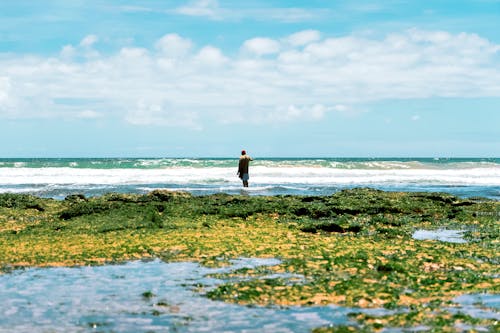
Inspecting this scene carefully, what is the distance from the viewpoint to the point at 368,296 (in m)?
9.94

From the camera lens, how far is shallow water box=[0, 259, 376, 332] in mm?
8461

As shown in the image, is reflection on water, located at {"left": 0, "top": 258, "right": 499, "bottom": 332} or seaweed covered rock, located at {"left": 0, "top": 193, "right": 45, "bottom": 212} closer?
reflection on water, located at {"left": 0, "top": 258, "right": 499, "bottom": 332}

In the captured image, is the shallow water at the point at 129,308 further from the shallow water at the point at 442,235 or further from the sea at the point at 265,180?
the sea at the point at 265,180

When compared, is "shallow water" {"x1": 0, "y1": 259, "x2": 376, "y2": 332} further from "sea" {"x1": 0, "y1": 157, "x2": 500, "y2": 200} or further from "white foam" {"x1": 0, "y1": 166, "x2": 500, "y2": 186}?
"white foam" {"x1": 0, "y1": 166, "x2": 500, "y2": 186}

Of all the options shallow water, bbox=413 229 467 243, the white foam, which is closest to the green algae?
shallow water, bbox=413 229 467 243

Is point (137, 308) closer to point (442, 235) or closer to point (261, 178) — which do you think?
point (442, 235)

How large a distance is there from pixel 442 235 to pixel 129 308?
11.7 metres

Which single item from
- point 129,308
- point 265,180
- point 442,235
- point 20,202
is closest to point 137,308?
point 129,308

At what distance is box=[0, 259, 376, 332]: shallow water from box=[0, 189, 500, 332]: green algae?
0.50 meters

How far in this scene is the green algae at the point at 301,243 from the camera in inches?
398

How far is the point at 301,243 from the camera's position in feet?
52.0

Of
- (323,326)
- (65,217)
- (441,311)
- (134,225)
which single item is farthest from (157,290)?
(65,217)

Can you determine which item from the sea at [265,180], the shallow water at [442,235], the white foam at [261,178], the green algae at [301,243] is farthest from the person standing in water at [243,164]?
the shallow water at [442,235]

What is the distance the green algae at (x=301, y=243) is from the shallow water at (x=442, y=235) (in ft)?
1.32
